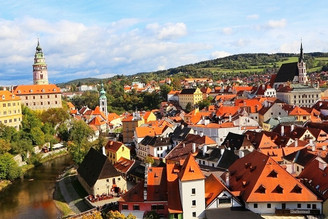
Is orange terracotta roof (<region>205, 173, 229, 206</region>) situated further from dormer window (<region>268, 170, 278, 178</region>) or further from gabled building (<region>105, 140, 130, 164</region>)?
gabled building (<region>105, 140, 130, 164</region>)

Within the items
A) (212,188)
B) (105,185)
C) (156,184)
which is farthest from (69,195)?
(212,188)

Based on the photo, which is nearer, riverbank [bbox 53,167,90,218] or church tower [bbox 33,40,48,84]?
riverbank [bbox 53,167,90,218]

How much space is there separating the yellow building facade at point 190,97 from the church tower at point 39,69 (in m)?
37.3

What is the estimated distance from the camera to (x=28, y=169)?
5184cm

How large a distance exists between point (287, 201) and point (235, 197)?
3516 millimetres

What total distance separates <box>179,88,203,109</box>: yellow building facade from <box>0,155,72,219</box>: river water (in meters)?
52.8

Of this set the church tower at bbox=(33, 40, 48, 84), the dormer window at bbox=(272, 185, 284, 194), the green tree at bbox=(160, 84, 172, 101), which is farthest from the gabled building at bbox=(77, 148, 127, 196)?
→ the green tree at bbox=(160, 84, 172, 101)

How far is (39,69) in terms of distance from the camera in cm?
9675

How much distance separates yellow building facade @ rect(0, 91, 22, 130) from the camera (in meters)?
60.5

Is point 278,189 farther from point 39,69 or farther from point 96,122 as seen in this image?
point 39,69

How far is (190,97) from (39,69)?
40.8 m

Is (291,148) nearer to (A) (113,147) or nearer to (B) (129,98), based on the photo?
(A) (113,147)

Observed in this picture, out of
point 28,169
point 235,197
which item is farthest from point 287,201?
point 28,169

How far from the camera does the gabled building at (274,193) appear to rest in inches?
997
